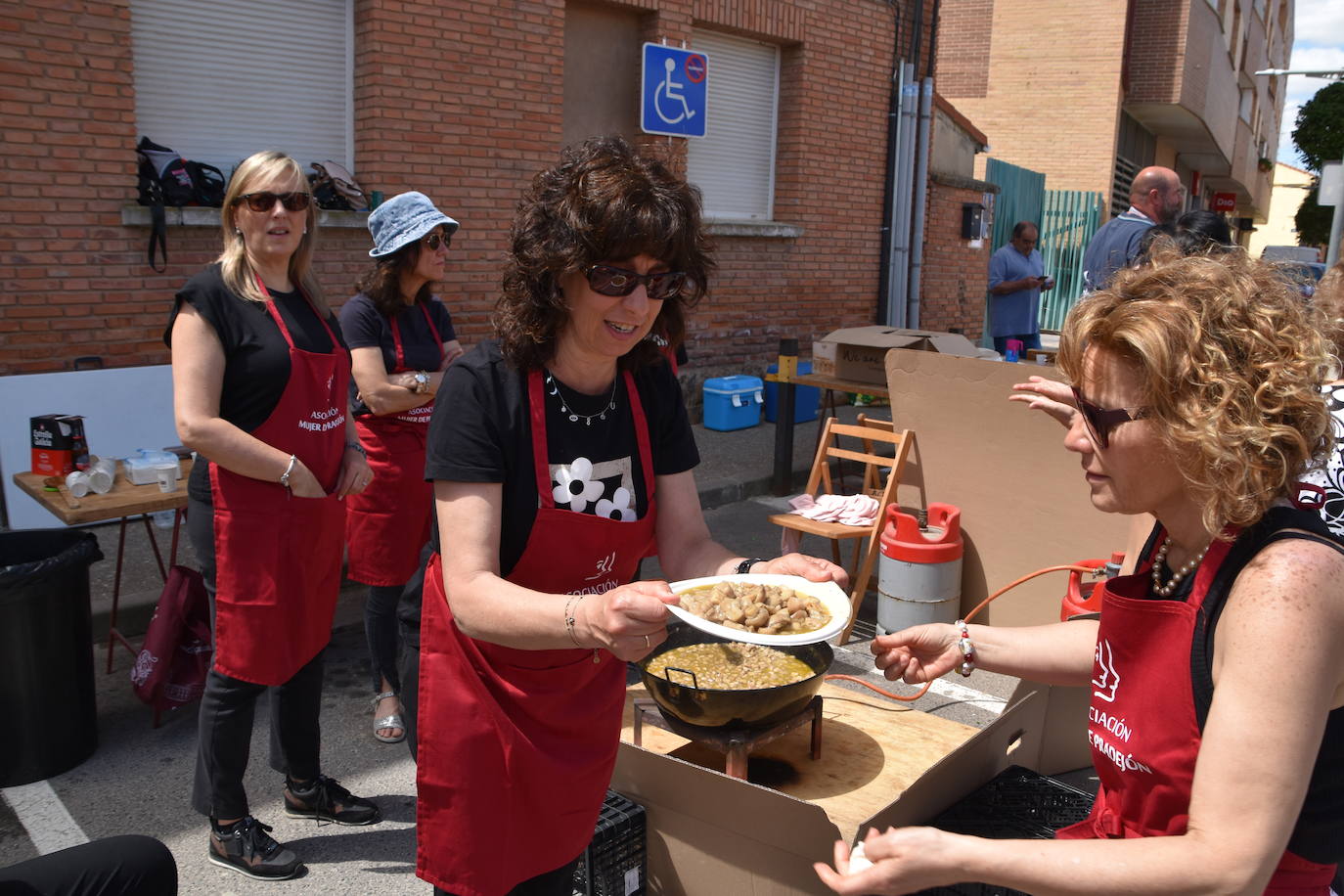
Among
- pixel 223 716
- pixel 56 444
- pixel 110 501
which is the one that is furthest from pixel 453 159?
pixel 223 716

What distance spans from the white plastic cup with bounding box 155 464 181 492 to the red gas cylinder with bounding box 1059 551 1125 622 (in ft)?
12.4

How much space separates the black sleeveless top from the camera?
4.75 ft

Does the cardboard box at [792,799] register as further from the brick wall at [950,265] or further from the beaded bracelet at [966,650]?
the brick wall at [950,265]

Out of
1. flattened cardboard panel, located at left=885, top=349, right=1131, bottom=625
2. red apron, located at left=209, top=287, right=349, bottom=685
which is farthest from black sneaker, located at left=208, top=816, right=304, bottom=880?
flattened cardboard panel, located at left=885, top=349, right=1131, bottom=625

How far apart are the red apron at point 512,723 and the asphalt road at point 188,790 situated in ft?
4.51

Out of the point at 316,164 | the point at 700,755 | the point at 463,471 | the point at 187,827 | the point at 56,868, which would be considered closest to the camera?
the point at 463,471

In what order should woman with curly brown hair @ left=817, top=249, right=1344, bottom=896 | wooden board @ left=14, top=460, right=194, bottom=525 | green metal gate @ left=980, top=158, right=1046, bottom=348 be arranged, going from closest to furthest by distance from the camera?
woman with curly brown hair @ left=817, top=249, right=1344, bottom=896 < wooden board @ left=14, top=460, right=194, bottom=525 < green metal gate @ left=980, top=158, right=1046, bottom=348

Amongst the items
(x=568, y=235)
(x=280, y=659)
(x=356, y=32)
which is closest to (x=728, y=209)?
(x=356, y=32)

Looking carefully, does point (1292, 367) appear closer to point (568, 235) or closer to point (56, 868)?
point (568, 235)

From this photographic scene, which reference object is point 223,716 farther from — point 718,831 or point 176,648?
point 718,831

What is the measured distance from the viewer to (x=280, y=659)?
3.17 m

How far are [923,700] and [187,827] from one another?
3.15 meters

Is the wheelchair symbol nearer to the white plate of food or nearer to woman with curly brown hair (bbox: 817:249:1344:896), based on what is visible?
the white plate of food

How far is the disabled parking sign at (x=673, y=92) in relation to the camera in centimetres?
984
